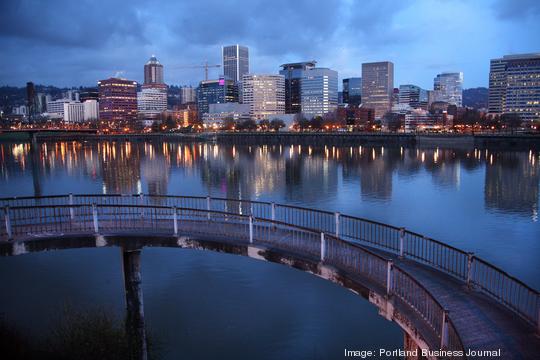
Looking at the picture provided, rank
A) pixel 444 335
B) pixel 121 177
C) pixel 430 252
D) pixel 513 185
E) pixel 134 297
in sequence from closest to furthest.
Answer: pixel 444 335
pixel 134 297
pixel 430 252
pixel 513 185
pixel 121 177

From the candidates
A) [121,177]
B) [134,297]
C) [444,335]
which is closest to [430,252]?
[444,335]

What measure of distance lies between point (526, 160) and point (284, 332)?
86756 millimetres

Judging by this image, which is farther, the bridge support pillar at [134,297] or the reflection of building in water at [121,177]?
the reflection of building in water at [121,177]

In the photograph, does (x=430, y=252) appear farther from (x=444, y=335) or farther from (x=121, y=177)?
(x=121, y=177)

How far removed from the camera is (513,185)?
5784 centimetres

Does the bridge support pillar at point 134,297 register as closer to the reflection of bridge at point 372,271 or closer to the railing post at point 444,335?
the reflection of bridge at point 372,271

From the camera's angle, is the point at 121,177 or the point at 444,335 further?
the point at 121,177

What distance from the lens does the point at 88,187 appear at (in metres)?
60.7

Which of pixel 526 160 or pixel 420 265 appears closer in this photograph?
pixel 420 265

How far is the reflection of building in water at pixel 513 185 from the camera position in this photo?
44.8 m

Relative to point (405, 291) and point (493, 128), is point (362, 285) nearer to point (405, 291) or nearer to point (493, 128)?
point (405, 291)

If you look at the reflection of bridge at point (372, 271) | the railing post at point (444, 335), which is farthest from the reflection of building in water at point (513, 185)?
the railing post at point (444, 335)

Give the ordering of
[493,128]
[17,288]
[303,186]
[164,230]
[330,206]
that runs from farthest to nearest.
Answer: [493,128] → [303,186] → [330,206] → [17,288] → [164,230]

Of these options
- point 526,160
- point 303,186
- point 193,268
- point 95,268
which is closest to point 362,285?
point 193,268
